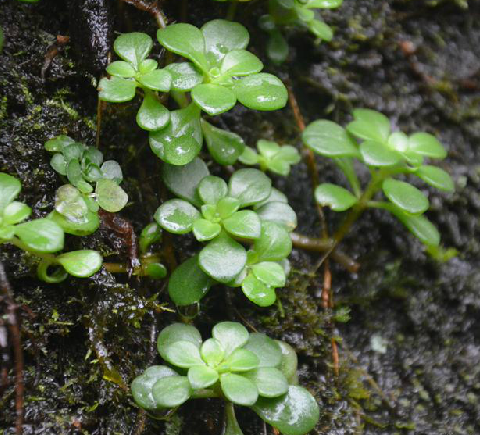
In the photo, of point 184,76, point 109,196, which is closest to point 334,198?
point 184,76

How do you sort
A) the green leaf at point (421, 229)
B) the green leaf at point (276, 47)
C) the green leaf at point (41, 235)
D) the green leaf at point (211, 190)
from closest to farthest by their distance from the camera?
the green leaf at point (41, 235) → the green leaf at point (211, 190) → the green leaf at point (421, 229) → the green leaf at point (276, 47)

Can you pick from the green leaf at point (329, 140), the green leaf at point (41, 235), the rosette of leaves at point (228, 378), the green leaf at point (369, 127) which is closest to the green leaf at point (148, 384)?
the rosette of leaves at point (228, 378)

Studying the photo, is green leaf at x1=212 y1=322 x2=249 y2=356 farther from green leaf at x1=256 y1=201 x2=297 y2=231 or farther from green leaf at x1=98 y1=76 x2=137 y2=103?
green leaf at x1=98 y1=76 x2=137 y2=103

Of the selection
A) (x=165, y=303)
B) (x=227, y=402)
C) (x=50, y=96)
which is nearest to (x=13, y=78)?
(x=50, y=96)

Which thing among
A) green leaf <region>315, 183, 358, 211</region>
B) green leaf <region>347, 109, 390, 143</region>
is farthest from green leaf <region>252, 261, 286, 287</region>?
green leaf <region>347, 109, 390, 143</region>

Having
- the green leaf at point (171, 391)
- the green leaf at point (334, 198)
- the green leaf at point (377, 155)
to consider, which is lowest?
the green leaf at point (171, 391)

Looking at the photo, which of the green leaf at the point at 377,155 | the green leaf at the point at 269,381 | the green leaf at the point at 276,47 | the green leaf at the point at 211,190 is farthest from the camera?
the green leaf at the point at 276,47

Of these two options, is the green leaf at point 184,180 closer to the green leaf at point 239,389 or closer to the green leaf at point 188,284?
the green leaf at point 188,284
